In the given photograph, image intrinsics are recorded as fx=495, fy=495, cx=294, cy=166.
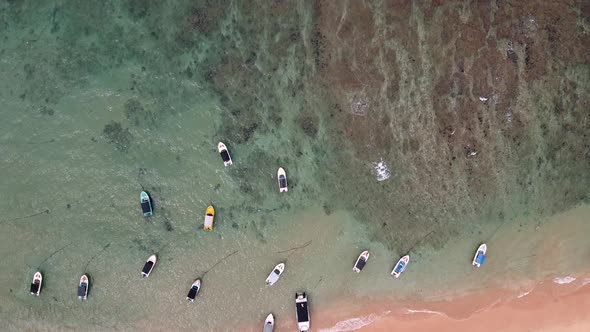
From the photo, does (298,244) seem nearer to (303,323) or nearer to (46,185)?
(303,323)

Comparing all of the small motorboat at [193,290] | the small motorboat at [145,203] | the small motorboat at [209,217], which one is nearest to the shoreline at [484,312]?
the small motorboat at [193,290]

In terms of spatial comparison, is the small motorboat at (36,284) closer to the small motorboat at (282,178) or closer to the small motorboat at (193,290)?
the small motorboat at (193,290)

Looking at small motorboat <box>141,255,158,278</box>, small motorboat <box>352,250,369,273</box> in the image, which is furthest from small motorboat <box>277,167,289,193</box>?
small motorboat <box>141,255,158,278</box>

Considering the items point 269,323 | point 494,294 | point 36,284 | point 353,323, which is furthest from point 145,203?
point 494,294

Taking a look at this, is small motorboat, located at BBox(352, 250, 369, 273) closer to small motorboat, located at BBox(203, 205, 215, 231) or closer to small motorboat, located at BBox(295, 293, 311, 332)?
small motorboat, located at BBox(295, 293, 311, 332)

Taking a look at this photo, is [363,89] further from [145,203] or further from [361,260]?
[145,203]

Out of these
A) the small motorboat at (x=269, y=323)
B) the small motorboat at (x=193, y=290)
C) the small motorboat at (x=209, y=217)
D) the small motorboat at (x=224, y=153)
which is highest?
the small motorboat at (x=224, y=153)
